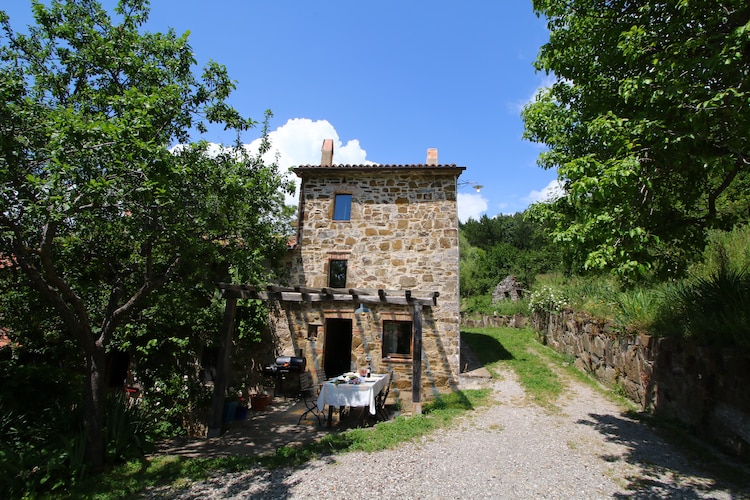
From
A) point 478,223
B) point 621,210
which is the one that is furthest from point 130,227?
point 478,223

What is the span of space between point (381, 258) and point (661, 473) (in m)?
7.26

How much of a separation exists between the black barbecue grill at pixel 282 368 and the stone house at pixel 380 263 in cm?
41

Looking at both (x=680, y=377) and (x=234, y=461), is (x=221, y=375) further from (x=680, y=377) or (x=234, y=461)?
(x=680, y=377)

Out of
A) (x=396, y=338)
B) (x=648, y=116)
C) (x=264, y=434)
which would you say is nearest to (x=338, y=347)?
(x=396, y=338)

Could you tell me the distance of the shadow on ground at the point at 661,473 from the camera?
14.4ft

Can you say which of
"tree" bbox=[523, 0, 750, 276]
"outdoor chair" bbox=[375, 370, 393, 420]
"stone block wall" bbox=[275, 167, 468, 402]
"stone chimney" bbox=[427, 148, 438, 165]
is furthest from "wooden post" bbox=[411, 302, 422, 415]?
"stone chimney" bbox=[427, 148, 438, 165]

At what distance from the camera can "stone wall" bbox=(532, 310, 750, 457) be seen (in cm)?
528

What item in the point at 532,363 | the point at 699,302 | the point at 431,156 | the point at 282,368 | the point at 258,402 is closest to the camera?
the point at 699,302

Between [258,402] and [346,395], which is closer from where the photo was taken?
[346,395]

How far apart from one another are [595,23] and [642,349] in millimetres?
6154

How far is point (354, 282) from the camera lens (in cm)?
1062

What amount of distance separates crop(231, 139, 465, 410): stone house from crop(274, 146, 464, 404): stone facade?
0.09 feet

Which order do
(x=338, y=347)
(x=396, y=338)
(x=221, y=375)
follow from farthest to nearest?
1. (x=338, y=347)
2. (x=396, y=338)
3. (x=221, y=375)

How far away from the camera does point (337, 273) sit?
1088cm
